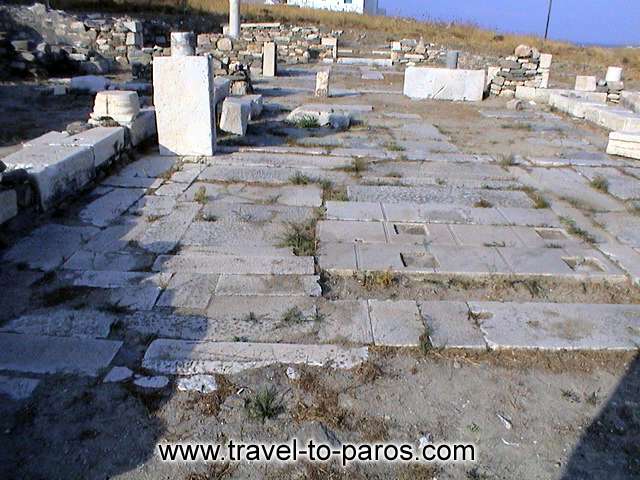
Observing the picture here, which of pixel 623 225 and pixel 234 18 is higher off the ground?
pixel 234 18

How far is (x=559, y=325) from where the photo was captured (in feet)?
11.9

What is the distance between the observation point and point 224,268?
4.25m

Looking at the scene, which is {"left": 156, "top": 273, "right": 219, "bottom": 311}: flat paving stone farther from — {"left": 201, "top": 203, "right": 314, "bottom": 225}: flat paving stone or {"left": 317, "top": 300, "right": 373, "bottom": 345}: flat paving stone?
{"left": 201, "top": 203, "right": 314, "bottom": 225}: flat paving stone

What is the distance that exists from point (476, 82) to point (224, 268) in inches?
453

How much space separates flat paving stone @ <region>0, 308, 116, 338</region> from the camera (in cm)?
335

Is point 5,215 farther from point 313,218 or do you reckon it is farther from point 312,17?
point 312,17

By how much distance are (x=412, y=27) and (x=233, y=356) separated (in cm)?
3024

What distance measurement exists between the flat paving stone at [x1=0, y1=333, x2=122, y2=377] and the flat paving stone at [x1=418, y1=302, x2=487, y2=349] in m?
1.89

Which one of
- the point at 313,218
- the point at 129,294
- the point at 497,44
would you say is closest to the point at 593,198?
the point at 313,218

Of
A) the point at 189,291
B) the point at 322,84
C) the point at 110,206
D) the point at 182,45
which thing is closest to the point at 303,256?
the point at 189,291

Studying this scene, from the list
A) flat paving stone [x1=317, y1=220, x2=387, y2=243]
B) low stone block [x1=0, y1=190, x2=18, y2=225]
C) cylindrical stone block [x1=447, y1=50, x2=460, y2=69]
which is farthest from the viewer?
cylindrical stone block [x1=447, y1=50, x2=460, y2=69]

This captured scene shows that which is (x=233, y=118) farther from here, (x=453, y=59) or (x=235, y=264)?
(x=453, y=59)

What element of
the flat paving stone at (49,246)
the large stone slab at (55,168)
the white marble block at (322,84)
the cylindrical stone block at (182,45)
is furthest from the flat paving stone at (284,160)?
the white marble block at (322,84)

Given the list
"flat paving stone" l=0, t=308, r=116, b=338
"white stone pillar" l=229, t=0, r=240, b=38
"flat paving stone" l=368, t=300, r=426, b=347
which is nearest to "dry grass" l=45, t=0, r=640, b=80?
"white stone pillar" l=229, t=0, r=240, b=38
